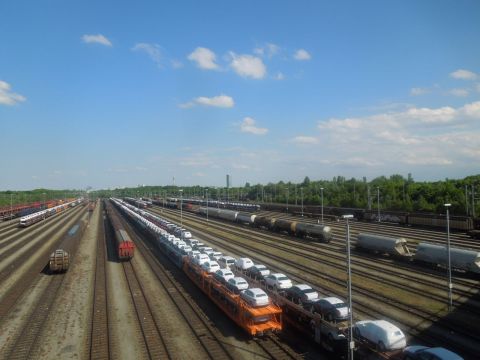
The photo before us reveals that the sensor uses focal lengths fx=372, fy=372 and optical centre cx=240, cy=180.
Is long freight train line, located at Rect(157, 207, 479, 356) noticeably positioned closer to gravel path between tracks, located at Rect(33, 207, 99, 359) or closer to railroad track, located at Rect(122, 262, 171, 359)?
railroad track, located at Rect(122, 262, 171, 359)

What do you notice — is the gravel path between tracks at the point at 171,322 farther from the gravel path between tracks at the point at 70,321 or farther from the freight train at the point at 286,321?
the gravel path between tracks at the point at 70,321

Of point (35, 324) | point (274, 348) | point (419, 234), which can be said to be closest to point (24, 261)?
point (35, 324)

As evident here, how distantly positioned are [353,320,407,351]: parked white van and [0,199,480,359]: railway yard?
0.46 meters

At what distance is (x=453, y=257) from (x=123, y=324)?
29.6 metres

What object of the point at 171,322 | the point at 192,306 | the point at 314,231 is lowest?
the point at 171,322

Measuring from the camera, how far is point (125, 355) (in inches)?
799

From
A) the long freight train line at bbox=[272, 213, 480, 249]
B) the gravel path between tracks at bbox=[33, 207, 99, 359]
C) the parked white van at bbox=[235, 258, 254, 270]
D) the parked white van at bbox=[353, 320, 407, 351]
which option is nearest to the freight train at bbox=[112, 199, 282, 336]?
the parked white van at bbox=[235, 258, 254, 270]

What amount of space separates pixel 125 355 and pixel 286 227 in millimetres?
46672

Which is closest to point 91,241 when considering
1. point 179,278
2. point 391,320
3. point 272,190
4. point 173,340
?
point 179,278

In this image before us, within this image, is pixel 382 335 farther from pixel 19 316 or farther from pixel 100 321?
pixel 19 316

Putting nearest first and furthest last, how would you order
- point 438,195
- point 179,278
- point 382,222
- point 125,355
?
1. point 125,355
2. point 179,278
3. point 382,222
4. point 438,195

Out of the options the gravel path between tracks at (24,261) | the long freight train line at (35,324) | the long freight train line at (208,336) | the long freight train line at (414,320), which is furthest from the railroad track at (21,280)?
the long freight train line at (414,320)

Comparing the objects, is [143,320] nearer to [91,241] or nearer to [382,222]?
[91,241]

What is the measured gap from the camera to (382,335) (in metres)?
17.3
